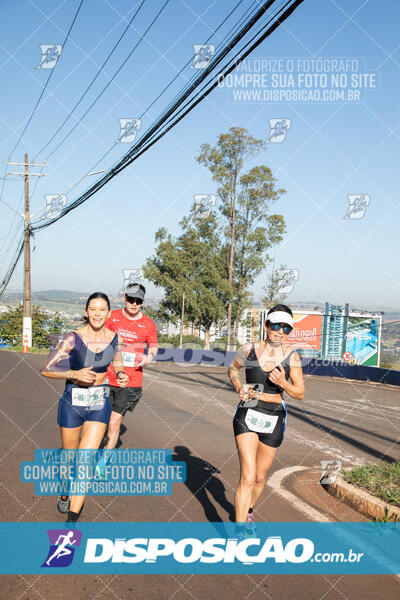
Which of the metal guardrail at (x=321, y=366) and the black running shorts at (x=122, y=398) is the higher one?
the black running shorts at (x=122, y=398)

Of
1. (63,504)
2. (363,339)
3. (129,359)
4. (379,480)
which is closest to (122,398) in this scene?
(129,359)

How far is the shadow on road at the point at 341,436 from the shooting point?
8.61 meters

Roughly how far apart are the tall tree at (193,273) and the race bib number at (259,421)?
44952 millimetres

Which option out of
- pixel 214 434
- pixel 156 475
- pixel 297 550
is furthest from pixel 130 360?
pixel 214 434

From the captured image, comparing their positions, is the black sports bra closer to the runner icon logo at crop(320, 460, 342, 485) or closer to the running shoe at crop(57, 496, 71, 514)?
the running shoe at crop(57, 496, 71, 514)

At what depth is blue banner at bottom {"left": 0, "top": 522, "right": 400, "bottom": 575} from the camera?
4.19 meters

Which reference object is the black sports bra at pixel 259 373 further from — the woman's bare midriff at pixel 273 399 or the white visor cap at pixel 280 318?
the white visor cap at pixel 280 318

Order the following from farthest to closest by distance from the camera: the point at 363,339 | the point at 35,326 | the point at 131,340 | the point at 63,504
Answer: the point at 35,326
the point at 363,339
the point at 131,340
the point at 63,504

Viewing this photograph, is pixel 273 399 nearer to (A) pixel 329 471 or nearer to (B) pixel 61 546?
(B) pixel 61 546

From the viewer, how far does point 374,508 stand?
18.1 ft

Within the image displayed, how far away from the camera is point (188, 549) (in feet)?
14.6

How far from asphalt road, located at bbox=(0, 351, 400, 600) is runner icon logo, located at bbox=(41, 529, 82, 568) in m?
0.24

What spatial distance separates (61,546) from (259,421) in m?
1.84

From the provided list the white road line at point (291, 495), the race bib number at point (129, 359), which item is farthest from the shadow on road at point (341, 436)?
the race bib number at point (129, 359)
